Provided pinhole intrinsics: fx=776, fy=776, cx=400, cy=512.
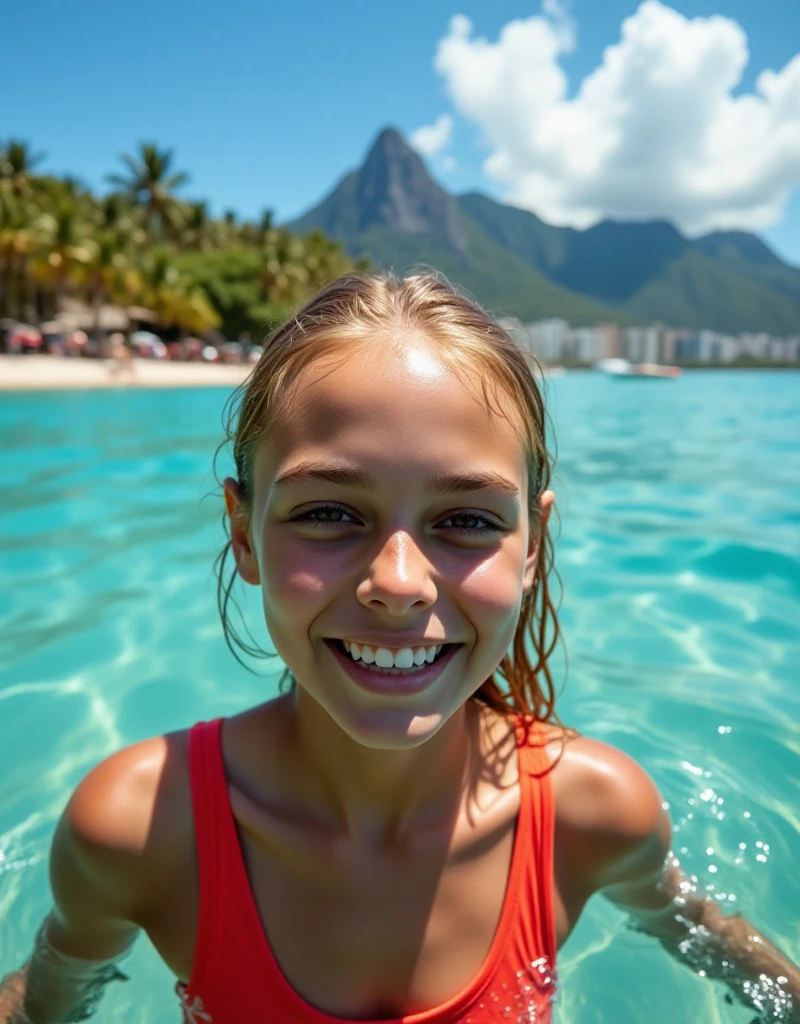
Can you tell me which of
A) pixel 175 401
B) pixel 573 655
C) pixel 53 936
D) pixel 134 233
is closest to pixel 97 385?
pixel 175 401

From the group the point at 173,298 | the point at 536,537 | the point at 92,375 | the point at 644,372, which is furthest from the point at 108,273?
the point at 536,537

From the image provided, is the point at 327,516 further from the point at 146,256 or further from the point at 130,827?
the point at 146,256

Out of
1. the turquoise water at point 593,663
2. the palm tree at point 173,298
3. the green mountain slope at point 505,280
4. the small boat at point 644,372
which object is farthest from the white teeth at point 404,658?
the green mountain slope at point 505,280

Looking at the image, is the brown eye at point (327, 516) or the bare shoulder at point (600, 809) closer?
the brown eye at point (327, 516)

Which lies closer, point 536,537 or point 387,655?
point 387,655

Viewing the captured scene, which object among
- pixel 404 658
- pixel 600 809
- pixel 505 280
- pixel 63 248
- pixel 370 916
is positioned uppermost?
pixel 505 280

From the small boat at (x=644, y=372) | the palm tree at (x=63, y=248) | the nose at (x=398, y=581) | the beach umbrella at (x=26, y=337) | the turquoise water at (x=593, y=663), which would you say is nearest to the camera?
the nose at (x=398, y=581)

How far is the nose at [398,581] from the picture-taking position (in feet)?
3.85

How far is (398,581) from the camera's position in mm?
1175

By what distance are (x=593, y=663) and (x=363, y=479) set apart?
11.4ft

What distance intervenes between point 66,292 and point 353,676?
144 ft

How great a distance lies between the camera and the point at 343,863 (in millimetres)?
1499

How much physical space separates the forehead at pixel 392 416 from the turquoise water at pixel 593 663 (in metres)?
1.17

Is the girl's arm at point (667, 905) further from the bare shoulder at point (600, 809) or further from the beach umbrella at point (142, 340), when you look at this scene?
the beach umbrella at point (142, 340)
